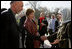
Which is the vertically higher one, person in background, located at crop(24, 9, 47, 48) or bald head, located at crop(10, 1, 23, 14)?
bald head, located at crop(10, 1, 23, 14)

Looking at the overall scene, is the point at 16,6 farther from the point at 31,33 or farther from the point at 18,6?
the point at 31,33

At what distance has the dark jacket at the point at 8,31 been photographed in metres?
3.54

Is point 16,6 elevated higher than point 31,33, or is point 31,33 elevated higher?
point 16,6

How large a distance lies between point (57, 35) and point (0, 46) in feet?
5.40

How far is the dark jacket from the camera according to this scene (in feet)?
11.6

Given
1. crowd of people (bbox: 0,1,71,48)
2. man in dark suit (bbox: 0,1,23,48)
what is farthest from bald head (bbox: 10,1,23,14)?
man in dark suit (bbox: 0,1,23,48)

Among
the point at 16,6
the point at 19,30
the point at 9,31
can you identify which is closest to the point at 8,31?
the point at 9,31

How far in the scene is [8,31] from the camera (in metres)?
3.56

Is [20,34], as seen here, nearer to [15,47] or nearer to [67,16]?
[15,47]

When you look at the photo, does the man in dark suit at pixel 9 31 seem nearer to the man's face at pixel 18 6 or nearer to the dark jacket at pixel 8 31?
the dark jacket at pixel 8 31

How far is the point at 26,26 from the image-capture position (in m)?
4.10

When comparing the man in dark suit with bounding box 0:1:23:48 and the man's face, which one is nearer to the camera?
the man in dark suit with bounding box 0:1:23:48

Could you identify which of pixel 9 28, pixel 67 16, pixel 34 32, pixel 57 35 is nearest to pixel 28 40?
pixel 34 32

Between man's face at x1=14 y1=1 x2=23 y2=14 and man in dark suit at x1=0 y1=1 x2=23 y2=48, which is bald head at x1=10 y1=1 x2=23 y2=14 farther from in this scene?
man in dark suit at x1=0 y1=1 x2=23 y2=48
